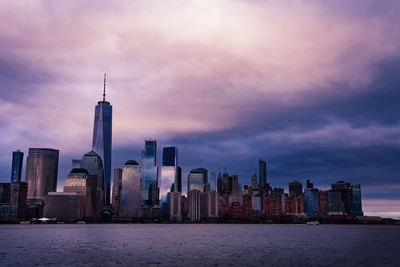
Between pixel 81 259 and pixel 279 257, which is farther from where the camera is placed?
pixel 279 257

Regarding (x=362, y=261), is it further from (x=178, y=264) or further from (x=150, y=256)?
(x=150, y=256)

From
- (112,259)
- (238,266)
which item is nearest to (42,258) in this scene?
(112,259)

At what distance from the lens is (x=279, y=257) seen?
10369 centimetres

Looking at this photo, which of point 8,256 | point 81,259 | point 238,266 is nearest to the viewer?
point 238,266

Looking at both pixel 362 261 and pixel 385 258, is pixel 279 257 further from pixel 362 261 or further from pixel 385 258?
pixel 385 258

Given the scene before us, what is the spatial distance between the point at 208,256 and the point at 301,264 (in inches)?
1031

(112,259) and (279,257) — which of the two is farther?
(279,257)

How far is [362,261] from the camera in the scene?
96625 millimetres

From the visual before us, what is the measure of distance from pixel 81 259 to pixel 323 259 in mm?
59844

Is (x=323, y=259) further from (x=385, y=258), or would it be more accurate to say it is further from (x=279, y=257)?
(x=385, y=258)

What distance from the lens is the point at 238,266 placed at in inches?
3346

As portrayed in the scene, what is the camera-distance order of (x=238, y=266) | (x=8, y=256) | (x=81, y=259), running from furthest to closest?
(x=8, y=256) → (x=81, y=259) → (x=238, y=266)

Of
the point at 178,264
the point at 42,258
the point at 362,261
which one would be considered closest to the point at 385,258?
the point at 362,261

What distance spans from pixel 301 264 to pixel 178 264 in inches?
1093
